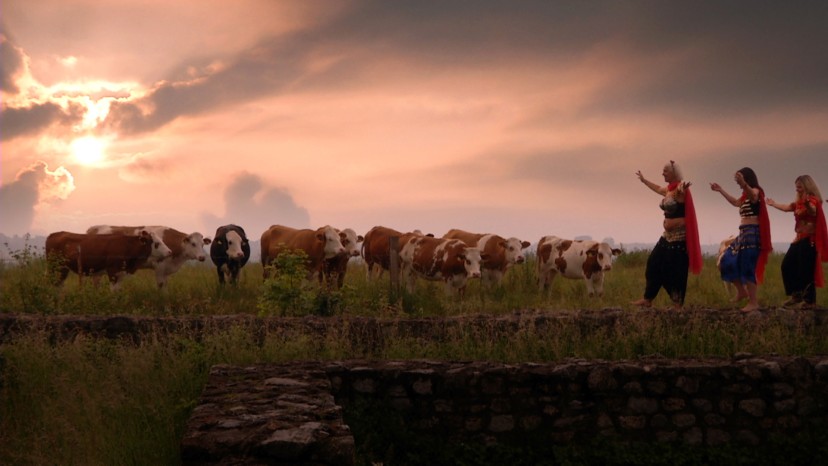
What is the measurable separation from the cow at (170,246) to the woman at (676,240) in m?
11.1

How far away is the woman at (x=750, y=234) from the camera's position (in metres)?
13.9

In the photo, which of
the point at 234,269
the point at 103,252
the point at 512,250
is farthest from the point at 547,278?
the point at 103,252

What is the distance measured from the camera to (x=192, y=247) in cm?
2050

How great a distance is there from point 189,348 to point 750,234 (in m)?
9.44

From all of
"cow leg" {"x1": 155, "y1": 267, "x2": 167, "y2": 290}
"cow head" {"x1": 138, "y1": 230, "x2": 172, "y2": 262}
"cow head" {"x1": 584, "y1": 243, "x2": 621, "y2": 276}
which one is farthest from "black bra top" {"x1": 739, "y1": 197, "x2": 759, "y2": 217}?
"cow leg" {"x1": 155, "y1": 267, "x2": 167, "y2": 290}

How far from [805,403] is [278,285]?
8.24m

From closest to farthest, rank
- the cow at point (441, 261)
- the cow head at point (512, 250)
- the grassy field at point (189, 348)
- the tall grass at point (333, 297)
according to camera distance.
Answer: the grassy field at point (189, 348)
the tall grass at point (333, 297)
the cow at point (441, 261)
the cow head at point (512, 250)

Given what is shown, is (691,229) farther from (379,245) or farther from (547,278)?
(379,245)

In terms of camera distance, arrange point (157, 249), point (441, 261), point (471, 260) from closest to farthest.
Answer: point (471, 260), point (441, 261), point (157, 249)

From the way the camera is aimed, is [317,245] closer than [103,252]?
No

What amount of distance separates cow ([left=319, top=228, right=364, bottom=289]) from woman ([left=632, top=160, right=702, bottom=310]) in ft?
25.5

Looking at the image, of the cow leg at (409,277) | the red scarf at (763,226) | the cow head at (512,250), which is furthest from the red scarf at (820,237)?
the cow leg at (409,277)

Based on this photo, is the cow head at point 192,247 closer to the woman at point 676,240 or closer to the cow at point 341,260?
the cow at point 341,260

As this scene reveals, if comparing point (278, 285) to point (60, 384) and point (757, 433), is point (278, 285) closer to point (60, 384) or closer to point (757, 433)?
point (60, 384)
